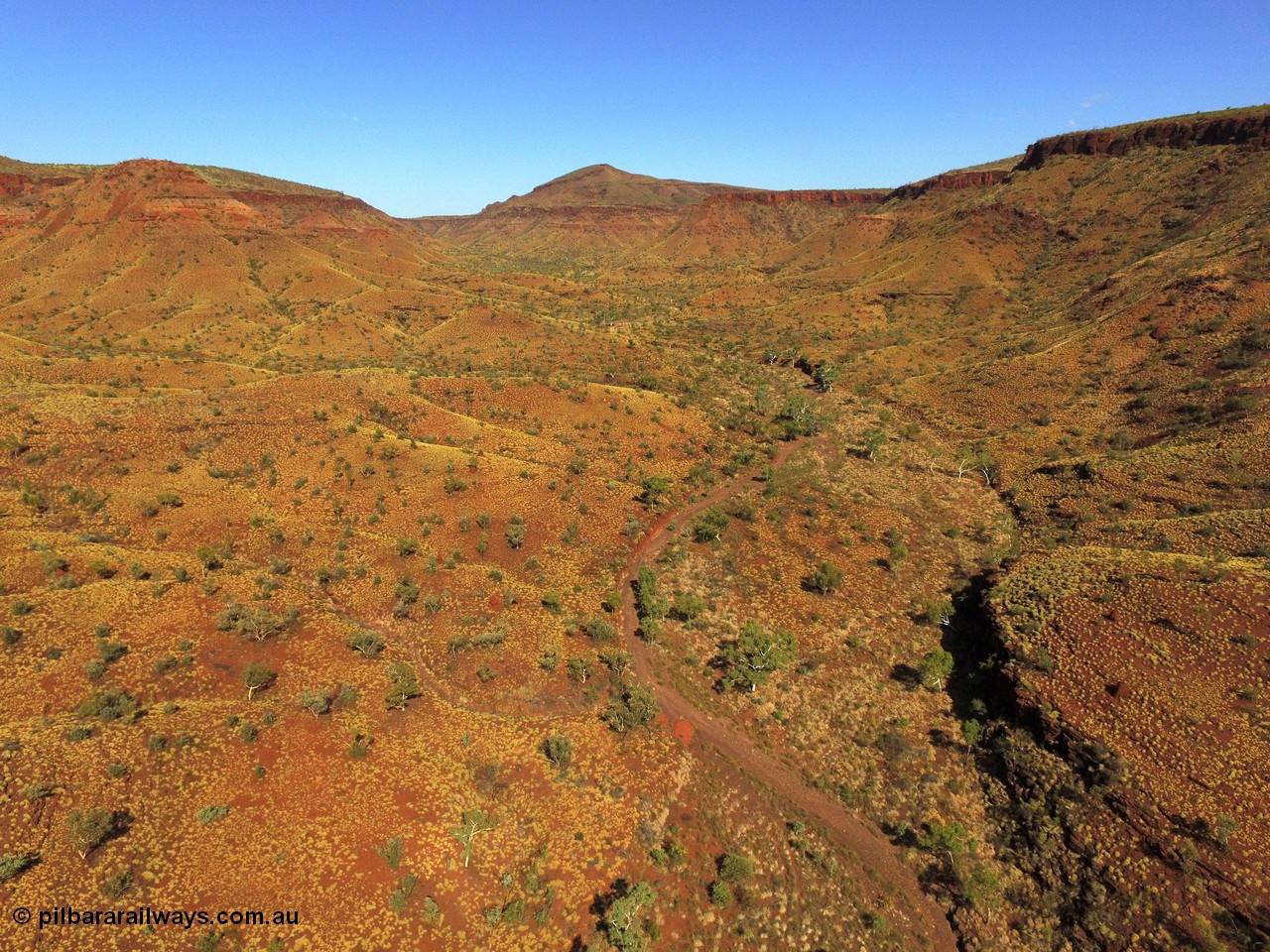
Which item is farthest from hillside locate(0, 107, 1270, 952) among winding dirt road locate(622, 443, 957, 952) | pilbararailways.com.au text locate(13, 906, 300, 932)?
pilbararailways.com.au text locate(13, 906, 300, 932)

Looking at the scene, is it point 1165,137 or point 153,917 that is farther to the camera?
point 1165,137

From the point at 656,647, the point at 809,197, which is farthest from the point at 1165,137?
the point at 656,647

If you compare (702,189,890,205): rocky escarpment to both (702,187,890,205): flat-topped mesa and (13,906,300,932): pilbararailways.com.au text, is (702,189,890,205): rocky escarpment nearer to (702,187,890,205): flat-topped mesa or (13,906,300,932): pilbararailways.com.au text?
(702,187,890,205): flat-topped mesa

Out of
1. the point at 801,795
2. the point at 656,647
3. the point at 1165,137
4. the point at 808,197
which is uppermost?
the point at 808,197

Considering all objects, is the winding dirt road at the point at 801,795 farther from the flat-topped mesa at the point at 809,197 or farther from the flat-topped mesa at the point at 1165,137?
the flat-topped mesa at the point at 809,197

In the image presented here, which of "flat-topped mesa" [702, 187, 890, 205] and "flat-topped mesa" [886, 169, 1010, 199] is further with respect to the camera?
"flat-topped mesa" [702, 187, 890, 205]

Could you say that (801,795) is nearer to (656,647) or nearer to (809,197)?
(656,647)

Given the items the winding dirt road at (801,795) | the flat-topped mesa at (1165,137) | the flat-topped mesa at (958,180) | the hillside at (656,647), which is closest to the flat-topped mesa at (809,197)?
the flat-topped mesa at (958,180)
